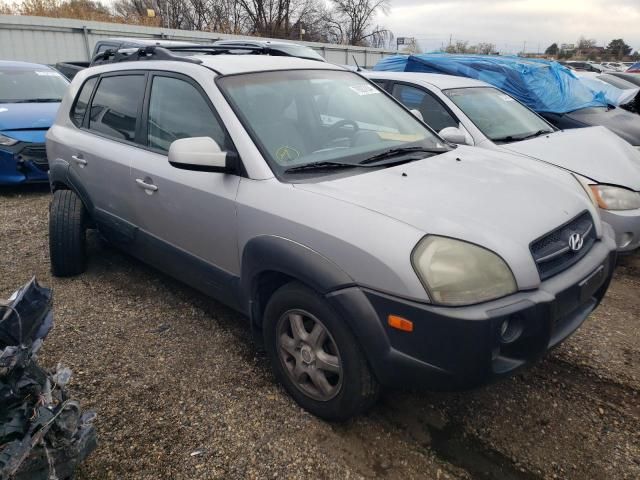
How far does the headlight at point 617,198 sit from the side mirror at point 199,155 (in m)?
3.10

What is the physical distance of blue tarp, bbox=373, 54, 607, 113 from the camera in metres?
6.75

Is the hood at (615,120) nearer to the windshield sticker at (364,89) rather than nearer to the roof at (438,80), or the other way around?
the roof at (438,80)

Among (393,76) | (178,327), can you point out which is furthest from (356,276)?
(393,76)

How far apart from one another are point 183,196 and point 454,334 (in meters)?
1.77

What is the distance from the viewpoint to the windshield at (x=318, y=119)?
261cm

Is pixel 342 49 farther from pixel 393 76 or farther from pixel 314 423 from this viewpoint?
pixel 314 423

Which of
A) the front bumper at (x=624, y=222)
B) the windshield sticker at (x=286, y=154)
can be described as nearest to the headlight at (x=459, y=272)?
the windshield sticker at (x=286, y=154)

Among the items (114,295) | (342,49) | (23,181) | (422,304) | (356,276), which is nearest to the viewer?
(422,304)

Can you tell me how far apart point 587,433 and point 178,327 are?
8.06 feet

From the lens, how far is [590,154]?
14.6ft

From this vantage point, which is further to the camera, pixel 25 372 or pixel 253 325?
pixel 253 325

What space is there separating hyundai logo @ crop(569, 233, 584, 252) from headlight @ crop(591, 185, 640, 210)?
188cm

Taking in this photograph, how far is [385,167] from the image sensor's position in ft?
8.48

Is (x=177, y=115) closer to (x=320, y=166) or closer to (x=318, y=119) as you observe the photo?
(x=318, y=119)
